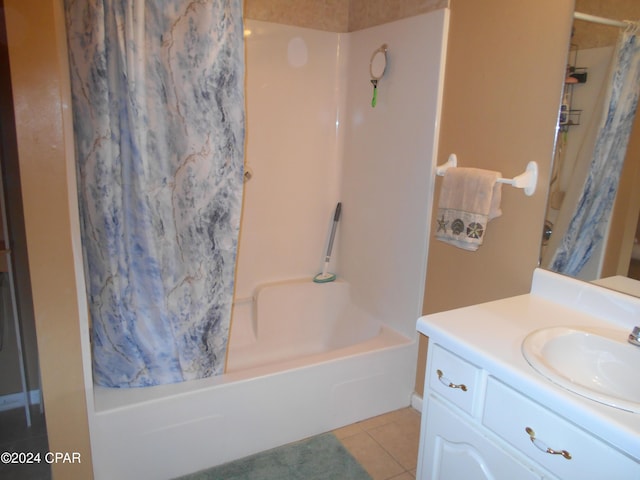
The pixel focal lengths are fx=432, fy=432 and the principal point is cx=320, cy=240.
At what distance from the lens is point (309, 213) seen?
107 inches

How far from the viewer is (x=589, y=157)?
145 centimetres

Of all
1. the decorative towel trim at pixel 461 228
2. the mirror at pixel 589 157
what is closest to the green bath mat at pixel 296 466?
the decorative towel trim at pixel 461 228

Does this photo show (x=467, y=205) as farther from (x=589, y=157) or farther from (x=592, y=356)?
(x=592, y=356)

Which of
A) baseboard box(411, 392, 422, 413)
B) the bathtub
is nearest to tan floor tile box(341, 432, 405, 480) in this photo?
the bathtub

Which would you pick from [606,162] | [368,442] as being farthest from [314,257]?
[606,162]

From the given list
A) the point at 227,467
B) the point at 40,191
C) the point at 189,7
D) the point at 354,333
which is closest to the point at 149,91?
the point at 189,7

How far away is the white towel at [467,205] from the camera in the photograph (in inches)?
66.8

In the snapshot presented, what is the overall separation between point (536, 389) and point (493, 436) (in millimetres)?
217

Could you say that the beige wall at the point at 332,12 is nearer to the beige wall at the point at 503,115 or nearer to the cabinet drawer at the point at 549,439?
the beige wall at the point at 503,115

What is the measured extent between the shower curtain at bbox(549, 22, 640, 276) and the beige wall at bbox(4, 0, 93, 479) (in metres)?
1.71

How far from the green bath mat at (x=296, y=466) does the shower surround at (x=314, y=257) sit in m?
0.04

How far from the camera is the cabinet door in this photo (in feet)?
3.58

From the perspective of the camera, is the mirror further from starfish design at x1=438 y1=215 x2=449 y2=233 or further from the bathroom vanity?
starfish design at x1=438 y1=215 x2=449 y2=233

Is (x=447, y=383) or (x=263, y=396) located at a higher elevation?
(x=447, y=383)
